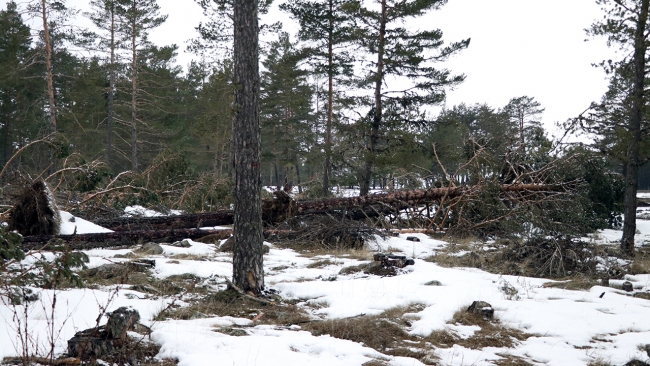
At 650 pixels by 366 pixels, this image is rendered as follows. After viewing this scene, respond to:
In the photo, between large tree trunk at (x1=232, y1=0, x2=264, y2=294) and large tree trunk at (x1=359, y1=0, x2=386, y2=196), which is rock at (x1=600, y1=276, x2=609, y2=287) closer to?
large tree trunk at (x1=232, y1=0, x2=264, y2=294)

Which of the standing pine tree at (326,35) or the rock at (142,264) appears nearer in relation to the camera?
the rock at (142,264)

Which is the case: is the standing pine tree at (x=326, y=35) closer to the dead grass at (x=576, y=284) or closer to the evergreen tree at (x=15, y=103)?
the dead grass at (x=576, y=284)

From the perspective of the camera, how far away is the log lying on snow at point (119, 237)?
6659 millimetres

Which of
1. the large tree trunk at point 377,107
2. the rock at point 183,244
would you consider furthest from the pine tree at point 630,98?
the rock at point 183,244

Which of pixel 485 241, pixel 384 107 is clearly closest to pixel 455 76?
pixel 384 107

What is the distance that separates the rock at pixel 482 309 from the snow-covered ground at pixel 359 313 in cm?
15

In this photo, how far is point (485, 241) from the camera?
1031 cm

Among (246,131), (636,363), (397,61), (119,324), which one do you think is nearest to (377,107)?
(397,61)

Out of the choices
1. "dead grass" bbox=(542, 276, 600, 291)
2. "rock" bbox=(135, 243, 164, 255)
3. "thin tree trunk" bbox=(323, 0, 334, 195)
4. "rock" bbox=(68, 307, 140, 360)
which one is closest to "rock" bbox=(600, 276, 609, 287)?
"dead grass" bbox=(542, 276, 600, 291)

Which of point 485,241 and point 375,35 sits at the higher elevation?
point 375,35

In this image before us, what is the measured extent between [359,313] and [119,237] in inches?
206

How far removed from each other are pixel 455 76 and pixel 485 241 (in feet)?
26.6

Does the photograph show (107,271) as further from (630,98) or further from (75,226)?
(630,98)

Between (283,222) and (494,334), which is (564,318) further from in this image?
(283,222)
